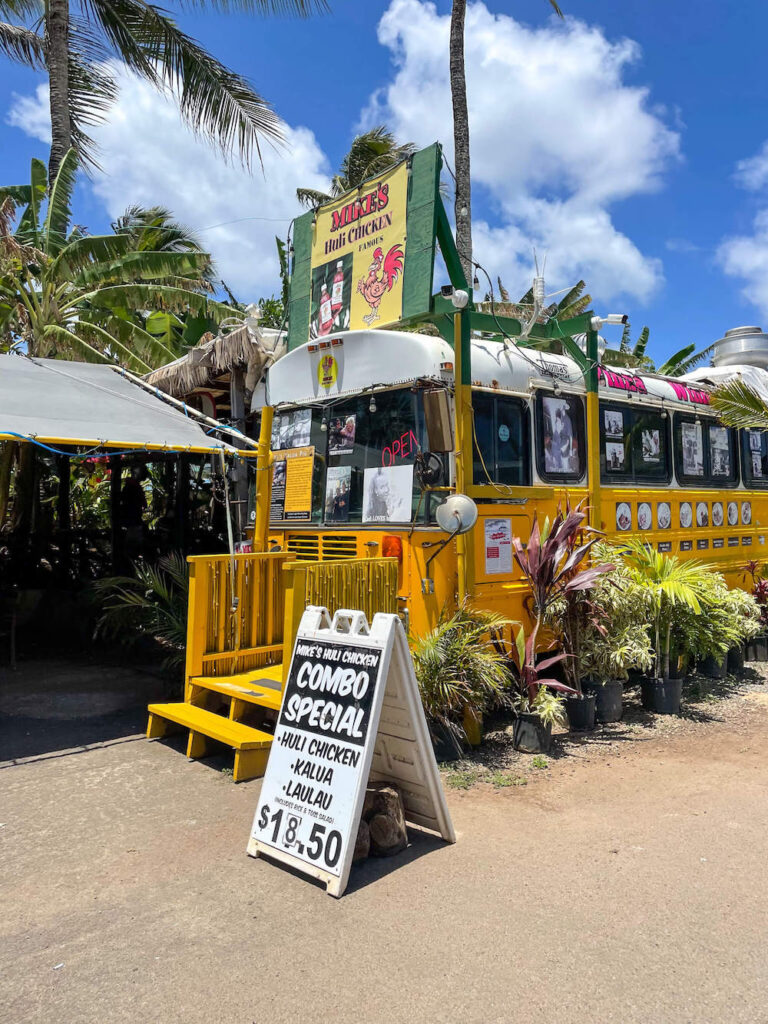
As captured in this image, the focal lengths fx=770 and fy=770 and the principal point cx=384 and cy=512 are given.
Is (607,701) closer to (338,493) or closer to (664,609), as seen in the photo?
(664,609)

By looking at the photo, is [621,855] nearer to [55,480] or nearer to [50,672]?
[50,672]

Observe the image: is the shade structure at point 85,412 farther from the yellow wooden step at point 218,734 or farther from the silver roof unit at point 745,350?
the silver roof unit at point 745,350

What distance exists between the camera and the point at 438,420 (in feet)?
18.0

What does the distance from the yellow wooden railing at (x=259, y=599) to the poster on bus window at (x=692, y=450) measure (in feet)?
14.7

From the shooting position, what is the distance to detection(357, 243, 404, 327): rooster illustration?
654cm

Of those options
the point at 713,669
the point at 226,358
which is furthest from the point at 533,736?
the point at 226,358

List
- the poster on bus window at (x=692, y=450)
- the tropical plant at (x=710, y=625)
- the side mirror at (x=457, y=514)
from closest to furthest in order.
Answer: the side mirror at (x=457, y=514), the tropical plant at (x=710, y=625), the poster on bus window at (x=692, y=450)

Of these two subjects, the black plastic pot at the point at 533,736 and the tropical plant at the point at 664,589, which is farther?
the tropical plant at the point at 664,589

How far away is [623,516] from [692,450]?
1.81m

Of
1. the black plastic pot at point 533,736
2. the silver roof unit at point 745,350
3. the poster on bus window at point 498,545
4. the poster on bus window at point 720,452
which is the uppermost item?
the silver roof unit at point 745,350

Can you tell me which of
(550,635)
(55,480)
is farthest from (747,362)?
(55,480)

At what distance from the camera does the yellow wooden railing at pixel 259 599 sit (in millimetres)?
5066

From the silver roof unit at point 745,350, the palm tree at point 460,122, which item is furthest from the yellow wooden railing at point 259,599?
the palm tree at point 460,122

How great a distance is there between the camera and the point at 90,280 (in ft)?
35.9
